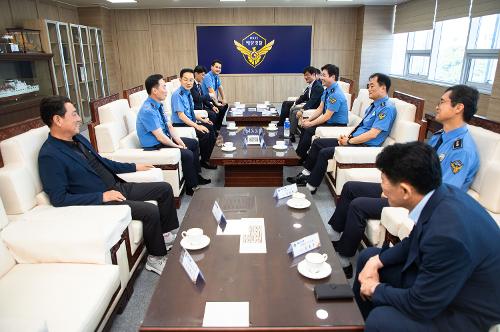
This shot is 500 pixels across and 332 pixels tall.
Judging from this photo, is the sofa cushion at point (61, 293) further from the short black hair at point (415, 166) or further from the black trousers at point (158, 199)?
the short black hair at point (415, 166)

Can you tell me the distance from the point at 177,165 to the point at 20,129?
1.24 m

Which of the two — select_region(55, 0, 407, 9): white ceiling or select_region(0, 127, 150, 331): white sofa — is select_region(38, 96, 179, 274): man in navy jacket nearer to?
select_region(0, 127, 150, 331): white sofa

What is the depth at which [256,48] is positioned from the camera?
7.77 metres

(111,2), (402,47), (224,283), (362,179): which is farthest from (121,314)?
(402,47)

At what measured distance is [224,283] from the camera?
1.35 meters

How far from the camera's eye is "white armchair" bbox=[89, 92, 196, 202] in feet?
9.32

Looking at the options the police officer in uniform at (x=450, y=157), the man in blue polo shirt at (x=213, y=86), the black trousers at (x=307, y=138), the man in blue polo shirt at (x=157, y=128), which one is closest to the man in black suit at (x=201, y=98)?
the man in blue polo shirt at (x=213, y=86)

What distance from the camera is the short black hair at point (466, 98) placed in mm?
1917

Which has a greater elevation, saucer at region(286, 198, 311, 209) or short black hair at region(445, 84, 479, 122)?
short black hair at region(445, 84, 479, 122)

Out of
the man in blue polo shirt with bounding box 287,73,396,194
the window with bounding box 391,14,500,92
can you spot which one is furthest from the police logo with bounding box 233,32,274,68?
the man in blue polo shirt with bounding box 287,73,396,194

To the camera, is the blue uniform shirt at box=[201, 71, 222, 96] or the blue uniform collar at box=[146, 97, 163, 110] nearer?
the blue uniform collar at box=[146, 97, 163, 110]

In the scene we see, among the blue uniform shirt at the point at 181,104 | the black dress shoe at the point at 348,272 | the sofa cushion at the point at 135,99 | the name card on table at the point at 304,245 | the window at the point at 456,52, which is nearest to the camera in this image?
the name card on table at the point at 304,245

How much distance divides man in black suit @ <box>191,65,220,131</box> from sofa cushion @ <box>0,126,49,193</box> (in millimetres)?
3140

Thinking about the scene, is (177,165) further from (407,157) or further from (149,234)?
(407,157)
